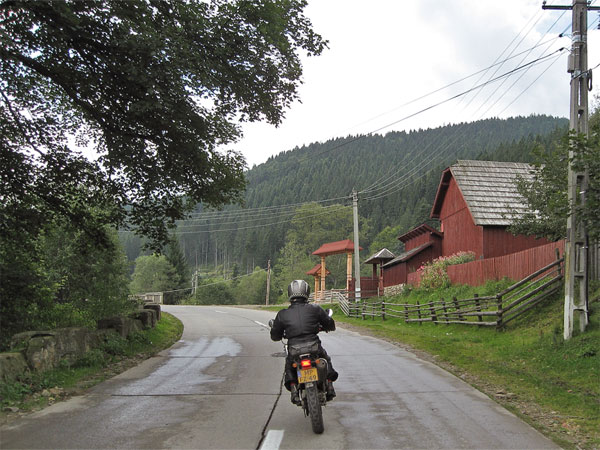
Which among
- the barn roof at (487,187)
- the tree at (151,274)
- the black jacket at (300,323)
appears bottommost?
the tree at (151,274)

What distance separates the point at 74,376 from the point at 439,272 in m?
22.7

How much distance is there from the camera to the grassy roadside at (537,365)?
6.66 metres

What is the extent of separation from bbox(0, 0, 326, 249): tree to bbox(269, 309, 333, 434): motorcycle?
14.9 feet

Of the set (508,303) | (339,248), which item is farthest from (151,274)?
(508,303)

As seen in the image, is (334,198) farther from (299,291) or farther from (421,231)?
(299,291)

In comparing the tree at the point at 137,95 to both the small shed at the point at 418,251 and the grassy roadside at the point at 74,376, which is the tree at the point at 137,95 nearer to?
the grassy roadside at the point at 74,376

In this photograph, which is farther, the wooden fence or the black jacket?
the wooden fence

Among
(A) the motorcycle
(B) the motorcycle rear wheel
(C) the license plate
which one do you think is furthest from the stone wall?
(B) the motorcycle rear wheel

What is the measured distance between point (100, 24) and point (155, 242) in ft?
19.0

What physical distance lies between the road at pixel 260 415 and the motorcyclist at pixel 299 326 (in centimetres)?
47

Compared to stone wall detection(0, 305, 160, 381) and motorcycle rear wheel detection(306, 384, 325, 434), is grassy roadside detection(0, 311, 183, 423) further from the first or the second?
motorcycle rear wheel detection(306, 384, 325, 434)

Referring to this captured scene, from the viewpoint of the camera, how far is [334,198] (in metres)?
108

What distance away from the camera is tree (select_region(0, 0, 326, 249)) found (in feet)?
27.6

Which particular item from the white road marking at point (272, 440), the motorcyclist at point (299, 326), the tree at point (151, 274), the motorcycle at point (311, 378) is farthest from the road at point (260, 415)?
the tree at point (151, 274)
